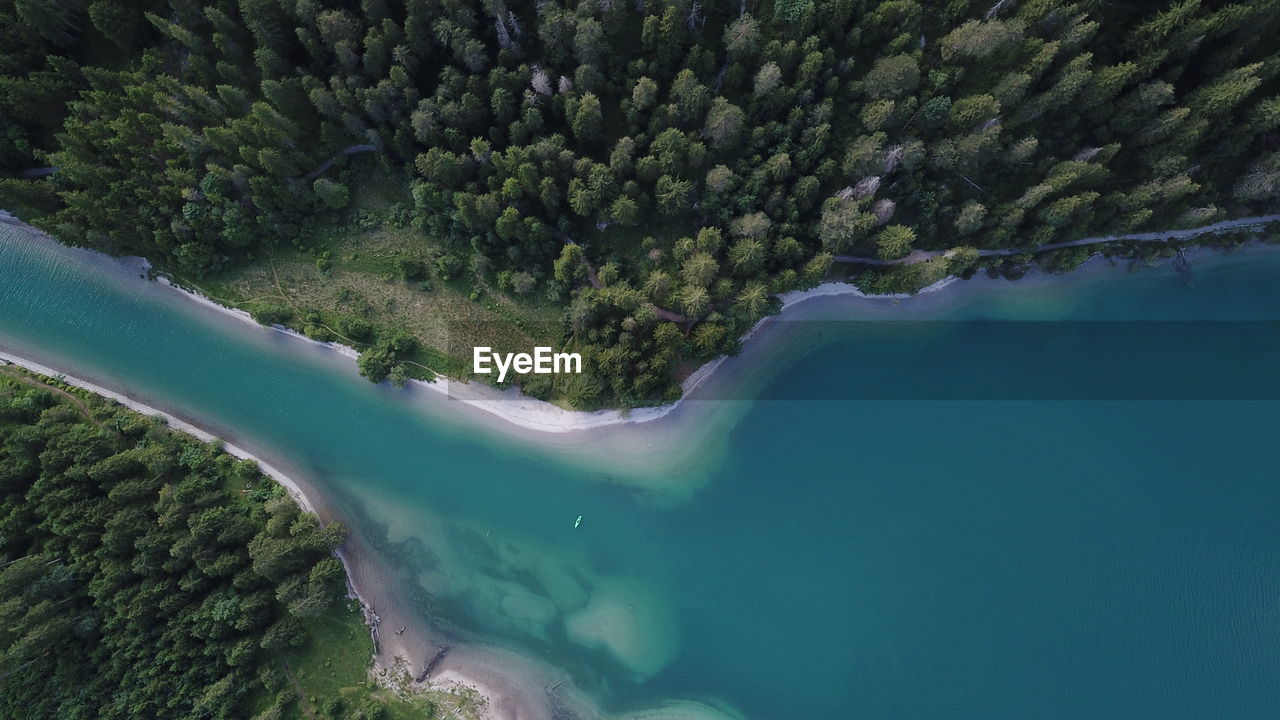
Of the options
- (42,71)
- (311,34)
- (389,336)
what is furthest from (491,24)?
(42,71)

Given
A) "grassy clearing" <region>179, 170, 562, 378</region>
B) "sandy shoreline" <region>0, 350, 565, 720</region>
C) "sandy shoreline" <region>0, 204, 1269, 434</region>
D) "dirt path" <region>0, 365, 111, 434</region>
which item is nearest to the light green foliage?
"sandy shoreline" <region>0, 204, 1269, 434</region>

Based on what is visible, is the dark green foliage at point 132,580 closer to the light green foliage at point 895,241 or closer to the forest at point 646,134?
the forest at point 646,134

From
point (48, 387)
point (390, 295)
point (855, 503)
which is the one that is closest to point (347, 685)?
point (390, 295)

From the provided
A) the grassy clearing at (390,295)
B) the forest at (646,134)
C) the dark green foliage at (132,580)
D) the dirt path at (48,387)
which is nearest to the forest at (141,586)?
the dark green foliage at (132,580)

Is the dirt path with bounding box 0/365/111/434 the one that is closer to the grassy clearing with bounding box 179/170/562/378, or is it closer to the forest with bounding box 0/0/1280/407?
the forest with bounding box 0/0/1280/407

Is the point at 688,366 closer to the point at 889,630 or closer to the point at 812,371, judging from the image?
the point at 812,371

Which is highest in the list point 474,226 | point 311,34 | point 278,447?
point 311,34
